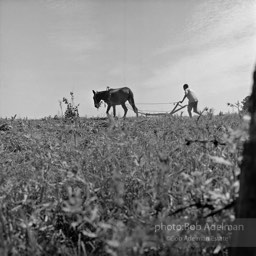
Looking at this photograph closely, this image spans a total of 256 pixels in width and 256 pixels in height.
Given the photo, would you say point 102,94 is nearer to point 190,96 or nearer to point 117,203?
point 190,96

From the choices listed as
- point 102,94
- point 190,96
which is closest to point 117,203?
point 190,96

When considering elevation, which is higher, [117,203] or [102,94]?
[102,94]

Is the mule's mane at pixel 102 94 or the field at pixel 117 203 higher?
the mule's mane at pixel 102 94

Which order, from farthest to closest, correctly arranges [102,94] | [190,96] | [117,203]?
[102,94] < [190,96] < [117,203]

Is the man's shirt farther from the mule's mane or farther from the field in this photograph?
the field

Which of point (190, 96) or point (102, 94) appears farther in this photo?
point (102, 94)

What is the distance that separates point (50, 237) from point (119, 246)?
3.29 ft

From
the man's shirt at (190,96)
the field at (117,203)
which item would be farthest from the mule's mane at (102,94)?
the field at (117,203)

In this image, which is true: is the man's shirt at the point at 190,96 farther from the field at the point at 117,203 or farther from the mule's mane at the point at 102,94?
the field at the point at 117,203

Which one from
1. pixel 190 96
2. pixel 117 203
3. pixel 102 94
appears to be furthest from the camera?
pixel 102 94

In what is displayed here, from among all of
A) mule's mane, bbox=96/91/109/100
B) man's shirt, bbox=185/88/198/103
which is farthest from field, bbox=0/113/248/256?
mule's mane, bbox=96/91/109/100

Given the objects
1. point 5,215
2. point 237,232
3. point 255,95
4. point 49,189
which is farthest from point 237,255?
point 49,189

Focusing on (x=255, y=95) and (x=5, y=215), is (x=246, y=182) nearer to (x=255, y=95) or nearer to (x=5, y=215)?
(x=255, y=95)

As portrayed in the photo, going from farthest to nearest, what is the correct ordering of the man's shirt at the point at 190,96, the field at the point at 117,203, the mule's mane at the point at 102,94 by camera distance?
the mule's mane at the point at 102,94 < the man's shirt at the point at 190,96 < the field at the point at 117,203
